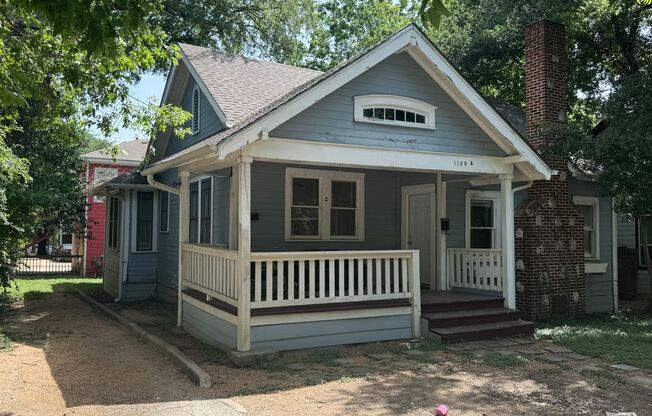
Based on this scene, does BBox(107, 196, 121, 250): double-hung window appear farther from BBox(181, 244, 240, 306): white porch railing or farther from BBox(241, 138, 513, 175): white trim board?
BBox(241, 138, 513, 175): white trim board

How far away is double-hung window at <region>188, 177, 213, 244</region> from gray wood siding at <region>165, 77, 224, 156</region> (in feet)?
3.12

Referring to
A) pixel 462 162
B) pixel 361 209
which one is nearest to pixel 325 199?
pixel 361 209

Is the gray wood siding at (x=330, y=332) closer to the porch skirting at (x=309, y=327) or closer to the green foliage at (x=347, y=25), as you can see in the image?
the porch skirting at (x=309, y=327)

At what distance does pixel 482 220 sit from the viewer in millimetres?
12477

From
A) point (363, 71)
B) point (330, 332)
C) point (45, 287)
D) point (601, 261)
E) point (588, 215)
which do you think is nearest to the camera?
point (330, 332)

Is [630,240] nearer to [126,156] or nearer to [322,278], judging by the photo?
[322,278]

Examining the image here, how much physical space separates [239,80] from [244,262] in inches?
213

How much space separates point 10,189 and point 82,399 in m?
6.62

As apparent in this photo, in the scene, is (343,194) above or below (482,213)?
above

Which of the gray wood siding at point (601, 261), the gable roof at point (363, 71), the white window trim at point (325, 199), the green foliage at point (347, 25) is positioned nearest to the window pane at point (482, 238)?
the gray wood siding at point (601, 261)

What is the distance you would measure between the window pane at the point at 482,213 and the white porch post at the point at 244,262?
6495 mm

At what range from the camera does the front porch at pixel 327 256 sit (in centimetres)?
791

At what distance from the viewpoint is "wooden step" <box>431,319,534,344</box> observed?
8.77 m

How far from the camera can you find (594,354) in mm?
8086
